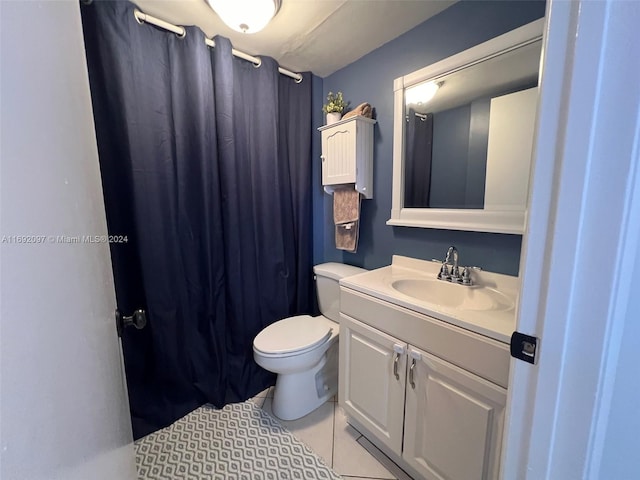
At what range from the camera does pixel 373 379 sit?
1.23 m

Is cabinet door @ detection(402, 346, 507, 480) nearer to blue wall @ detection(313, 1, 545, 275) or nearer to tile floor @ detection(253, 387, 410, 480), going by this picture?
tile floor @ detection(253, 387, 410, 480)

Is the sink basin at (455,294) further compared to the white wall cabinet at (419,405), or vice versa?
the sink basin at (455,294)

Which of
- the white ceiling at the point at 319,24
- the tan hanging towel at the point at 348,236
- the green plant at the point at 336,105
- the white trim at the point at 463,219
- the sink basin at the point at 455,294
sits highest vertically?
the white ceiling at the point at 319,24

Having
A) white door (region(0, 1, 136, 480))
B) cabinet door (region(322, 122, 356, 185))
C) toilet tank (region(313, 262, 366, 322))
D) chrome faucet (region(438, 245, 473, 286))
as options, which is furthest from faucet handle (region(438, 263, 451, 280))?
white door (region(0, 1, 136, 480))

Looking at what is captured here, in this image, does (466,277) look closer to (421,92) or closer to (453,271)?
(453,271)

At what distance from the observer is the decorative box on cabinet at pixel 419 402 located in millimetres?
877

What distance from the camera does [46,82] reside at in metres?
0.40

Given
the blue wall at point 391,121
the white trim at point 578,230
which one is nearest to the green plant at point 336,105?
the blue wall at point 391,121

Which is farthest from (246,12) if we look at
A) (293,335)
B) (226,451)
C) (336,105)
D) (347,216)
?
(226,451)

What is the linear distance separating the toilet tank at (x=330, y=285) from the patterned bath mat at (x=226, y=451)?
2.27 feet

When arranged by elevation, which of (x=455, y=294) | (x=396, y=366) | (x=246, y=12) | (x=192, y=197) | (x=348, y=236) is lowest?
(x=396, y=366)

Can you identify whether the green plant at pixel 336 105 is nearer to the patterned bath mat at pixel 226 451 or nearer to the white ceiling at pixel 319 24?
the white ceiling at pixel 319 24

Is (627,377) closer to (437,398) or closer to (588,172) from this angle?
(588,172)

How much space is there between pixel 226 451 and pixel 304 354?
588 millimetres
